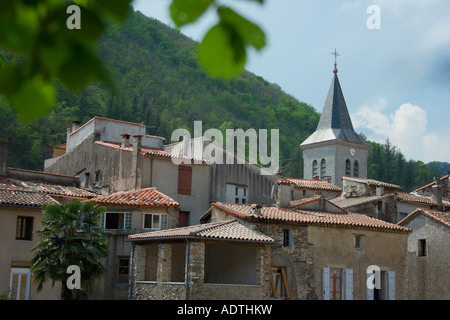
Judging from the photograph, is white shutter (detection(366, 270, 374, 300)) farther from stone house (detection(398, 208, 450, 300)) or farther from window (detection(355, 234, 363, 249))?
stone house (detection(398, 208, 450, 300))

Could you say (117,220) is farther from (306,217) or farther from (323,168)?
(323,168)

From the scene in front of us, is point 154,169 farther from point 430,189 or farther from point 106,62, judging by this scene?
point 106,62

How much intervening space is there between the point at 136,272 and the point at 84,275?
12.1ft

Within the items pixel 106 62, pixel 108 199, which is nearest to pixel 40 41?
pixel 106 62

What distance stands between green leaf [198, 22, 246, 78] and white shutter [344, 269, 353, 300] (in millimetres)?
23422

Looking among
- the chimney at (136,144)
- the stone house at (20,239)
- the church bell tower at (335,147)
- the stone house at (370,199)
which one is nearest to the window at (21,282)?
the stone house at (20,239)

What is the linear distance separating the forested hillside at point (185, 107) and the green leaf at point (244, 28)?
50.5 meters

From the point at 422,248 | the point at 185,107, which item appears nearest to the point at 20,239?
the point at 422,248

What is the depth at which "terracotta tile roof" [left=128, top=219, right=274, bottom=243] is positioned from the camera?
2068 centimetres

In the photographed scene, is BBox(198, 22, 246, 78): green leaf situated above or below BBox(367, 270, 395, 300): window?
above

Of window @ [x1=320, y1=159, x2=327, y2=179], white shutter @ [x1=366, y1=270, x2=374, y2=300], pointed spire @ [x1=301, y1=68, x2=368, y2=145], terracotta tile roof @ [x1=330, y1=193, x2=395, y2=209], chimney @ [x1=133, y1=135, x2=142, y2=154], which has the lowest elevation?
white shutter @ [x1=366, y1=270, x2=374, y2=300]

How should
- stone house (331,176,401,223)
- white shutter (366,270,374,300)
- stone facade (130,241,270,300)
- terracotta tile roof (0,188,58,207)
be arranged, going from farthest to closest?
stone house (331,176,401,223) → white shutter (366,270,374,300) → terracotta tile roof (0,188,58,207) → stone facade (130,241,270,300)

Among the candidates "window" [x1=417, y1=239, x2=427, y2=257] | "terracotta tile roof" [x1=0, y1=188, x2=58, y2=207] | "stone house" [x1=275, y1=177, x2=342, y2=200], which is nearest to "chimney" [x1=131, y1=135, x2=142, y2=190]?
"terracotta tile roof" [x1=0, y1=188, x2=58, y2=207]

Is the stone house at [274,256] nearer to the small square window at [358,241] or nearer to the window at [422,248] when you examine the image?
the small square window at [358,241]
